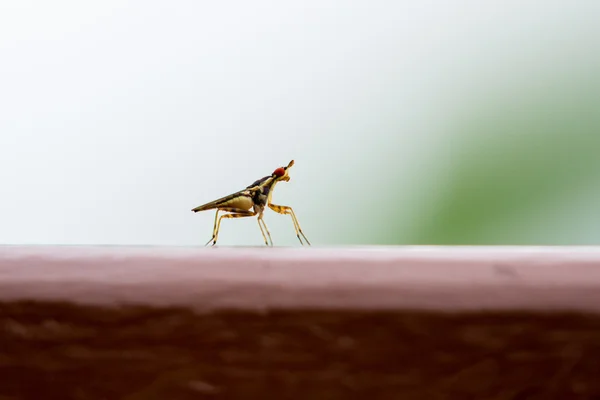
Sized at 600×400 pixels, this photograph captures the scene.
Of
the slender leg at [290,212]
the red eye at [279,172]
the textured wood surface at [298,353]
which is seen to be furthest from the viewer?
the red eye at [279,172]

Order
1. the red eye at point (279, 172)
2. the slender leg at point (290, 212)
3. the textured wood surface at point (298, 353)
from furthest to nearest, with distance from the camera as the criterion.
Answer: the red eye at point (279, 172), the slender leg at point (290, 212), the textured wood surface at point (298, 353)

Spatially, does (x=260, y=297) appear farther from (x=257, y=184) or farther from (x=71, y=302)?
(x=257, y=184)

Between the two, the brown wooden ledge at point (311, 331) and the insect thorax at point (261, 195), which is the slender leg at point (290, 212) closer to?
the insect thorax at point (261, 195)

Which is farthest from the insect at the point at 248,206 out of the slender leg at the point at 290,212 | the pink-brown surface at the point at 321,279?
the pink-brown surface at the point at 321,279

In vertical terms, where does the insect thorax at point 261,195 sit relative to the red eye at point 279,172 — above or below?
below

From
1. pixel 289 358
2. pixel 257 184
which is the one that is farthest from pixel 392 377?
pixel 257 184

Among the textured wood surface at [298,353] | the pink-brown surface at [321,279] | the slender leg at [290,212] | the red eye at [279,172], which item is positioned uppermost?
the pink-brown surface at [321,279]

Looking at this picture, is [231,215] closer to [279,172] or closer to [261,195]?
[261,195]

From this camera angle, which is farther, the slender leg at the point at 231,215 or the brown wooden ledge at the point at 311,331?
the slender leg at the point at 231,215

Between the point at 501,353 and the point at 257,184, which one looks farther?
the point at 257,184

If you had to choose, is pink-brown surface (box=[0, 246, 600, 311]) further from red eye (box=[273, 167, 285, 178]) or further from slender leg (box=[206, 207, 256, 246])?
red eye (box=[273, 167, 285, 178])

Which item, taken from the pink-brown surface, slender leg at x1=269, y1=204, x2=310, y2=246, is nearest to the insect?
slender leg at x1=269, y1=204, x2=310, y2=246
